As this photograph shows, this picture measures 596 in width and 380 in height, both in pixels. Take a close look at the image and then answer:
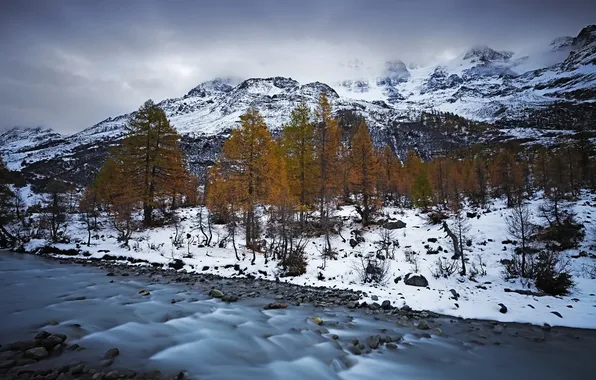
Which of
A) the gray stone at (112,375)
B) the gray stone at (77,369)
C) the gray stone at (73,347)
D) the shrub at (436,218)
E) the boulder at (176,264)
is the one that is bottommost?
the boulder at (176,264)

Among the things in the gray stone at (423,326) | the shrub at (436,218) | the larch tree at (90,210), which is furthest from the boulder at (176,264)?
the shrub at (436,218)

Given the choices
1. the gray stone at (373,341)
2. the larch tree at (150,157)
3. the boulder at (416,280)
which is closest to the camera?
the gray stone at (373,341)

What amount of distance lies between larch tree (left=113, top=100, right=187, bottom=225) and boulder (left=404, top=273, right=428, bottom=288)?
76.4 feet

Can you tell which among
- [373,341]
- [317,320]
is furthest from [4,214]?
[373,341]

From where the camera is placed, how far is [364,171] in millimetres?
29188

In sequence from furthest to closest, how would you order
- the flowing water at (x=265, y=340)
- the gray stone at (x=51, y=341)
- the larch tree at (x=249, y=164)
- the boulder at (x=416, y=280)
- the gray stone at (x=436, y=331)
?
the larch tree at (x=249, y=164), the boulder at (x=416, y=280), the gray stone at (x=436, y=331), the flowing water at (x=265, y=340), the gray stone at (x=51, y=341)

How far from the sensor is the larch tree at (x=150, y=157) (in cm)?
2788

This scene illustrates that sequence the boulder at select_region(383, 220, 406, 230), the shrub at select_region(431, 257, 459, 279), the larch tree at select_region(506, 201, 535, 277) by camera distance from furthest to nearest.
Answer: the boulder at select_region(383, 220, 406, 230)
the shrub at select_region(431, 257, 459, 279)
the larch tree at select_region(506, 201, 535, 277)

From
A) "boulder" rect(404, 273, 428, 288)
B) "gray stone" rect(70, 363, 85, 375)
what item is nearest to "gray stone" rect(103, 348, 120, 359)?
"gray stone" rect(70, 363, 85, 375)

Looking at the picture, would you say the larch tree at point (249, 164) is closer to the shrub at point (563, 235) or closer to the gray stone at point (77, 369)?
the gray stone at point (77, 369)

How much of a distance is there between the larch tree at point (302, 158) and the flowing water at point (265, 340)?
644 inches

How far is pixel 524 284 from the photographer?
48.4ft

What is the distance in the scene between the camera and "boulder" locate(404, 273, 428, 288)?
15.4 meters

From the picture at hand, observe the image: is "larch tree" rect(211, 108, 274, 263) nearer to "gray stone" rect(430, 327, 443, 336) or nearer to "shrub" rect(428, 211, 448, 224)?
"gray stone" rect(430, 327, 443, 336)
